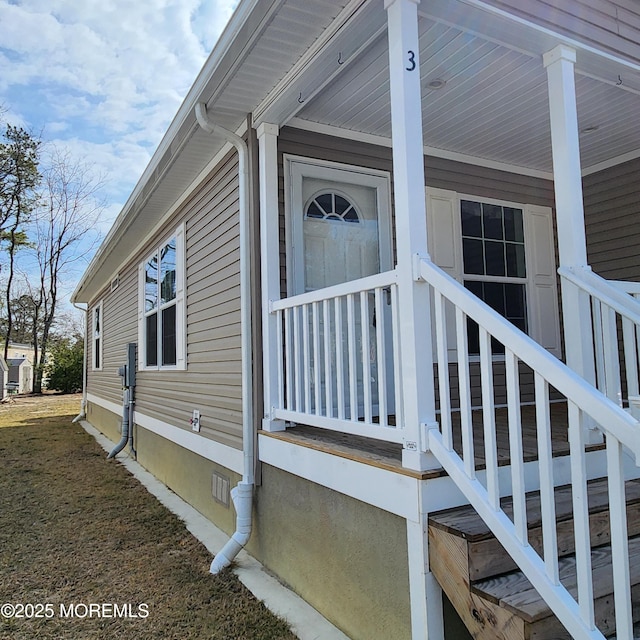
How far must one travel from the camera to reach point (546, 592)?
5.14 feet

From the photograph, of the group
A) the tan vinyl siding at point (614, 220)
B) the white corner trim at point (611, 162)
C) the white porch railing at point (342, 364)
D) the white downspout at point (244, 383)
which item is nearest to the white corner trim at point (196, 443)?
the white downspout at point (244, 383)

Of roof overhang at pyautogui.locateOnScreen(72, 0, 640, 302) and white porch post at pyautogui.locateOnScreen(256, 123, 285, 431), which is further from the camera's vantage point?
white porch post at pyautogui.locateOnScreen(256, 123, 285, 431)

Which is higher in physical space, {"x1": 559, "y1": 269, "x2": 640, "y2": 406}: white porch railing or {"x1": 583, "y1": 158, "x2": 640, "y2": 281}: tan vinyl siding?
{"x1": 583, "y1": 158, "x2": 640, "y2": 281}: tan vinyl siding

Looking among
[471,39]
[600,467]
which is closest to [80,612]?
[600,467]

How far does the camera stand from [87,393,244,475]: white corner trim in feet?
12.6

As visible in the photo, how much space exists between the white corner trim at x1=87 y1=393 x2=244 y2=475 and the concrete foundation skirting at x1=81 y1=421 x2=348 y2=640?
52 cm

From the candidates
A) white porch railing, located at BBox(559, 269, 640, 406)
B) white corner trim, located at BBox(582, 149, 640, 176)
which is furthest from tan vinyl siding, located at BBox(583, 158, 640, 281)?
white porch railing, located at BBox(559, 269, 640, 406)

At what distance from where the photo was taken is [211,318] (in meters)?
4.50

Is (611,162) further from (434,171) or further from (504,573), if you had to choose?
(504,573)

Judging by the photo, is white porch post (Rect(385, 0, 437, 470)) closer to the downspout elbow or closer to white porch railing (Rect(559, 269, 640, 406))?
white porch railing (Rect(559, 269, 640, 406))

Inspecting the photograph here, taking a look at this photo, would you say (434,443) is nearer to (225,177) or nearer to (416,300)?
(416,300)

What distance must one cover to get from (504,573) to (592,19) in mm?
2866

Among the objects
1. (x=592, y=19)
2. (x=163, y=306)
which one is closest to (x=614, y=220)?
(x=592, y=19)

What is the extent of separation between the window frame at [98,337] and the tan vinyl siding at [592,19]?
33.4ft
